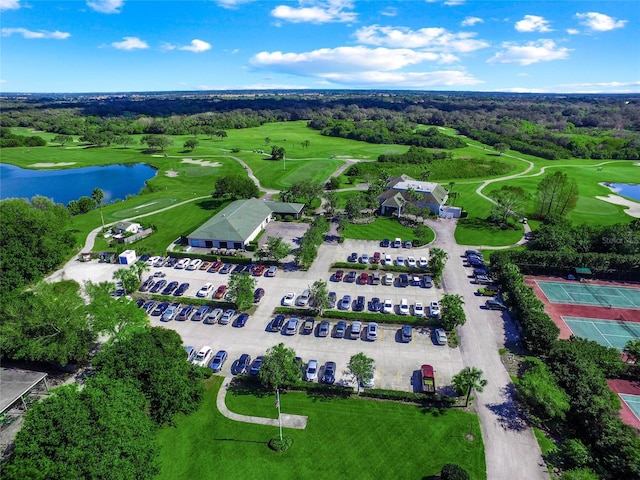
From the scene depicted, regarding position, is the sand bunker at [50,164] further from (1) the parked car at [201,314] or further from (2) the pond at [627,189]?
(2) the pond at [627,189]

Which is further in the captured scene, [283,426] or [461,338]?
[461,338]

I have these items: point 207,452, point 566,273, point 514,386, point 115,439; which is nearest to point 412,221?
point 566,273

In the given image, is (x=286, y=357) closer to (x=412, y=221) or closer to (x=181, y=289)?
(x=181, y=289)

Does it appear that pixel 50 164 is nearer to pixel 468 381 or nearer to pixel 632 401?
pixel 468 381

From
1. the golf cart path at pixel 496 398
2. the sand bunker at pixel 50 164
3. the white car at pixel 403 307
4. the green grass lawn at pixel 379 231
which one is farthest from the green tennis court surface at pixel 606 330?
the sand bunker at pixel 50 164

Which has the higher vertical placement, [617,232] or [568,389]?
[617,232]

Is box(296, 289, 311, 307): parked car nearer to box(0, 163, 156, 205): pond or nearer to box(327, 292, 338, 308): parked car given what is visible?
box(327, 292, 338, 308): parked car
